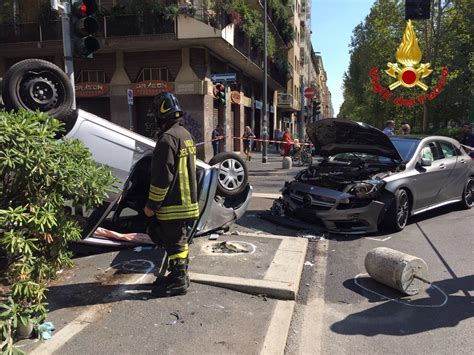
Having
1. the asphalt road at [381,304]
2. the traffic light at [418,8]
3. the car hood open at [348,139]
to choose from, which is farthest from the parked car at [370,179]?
the traffic light at [418,8]

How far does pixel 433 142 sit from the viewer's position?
8336 mm

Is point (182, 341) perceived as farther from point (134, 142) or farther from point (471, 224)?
point (471, 224)

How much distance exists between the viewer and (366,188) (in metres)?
6.75

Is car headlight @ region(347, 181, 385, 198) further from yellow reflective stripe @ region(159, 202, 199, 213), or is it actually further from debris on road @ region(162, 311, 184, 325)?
debris on road @ region(162, 311, 184, 325)

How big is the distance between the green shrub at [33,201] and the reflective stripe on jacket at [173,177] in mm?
519

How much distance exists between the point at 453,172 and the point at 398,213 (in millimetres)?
2137

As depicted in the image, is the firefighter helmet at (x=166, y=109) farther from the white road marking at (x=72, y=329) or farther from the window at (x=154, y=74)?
the window at (x=154, y=74)

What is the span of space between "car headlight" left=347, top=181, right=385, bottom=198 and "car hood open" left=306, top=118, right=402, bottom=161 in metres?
0.81

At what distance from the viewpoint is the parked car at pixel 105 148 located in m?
5.13

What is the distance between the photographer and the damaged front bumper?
21.9 ft

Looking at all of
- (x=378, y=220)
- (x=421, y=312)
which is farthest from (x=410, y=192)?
(x=421, y=312)

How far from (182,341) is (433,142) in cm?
664

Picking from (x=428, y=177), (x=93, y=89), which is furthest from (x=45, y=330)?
(x=93, y=89)

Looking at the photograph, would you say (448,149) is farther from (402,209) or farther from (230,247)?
(230,247)
